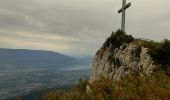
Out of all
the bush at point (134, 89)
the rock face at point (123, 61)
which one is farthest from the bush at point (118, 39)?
Result: the bush at point (134, 89)

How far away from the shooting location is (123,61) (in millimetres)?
45500

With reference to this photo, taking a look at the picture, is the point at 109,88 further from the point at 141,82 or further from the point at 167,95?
the point at 167,95

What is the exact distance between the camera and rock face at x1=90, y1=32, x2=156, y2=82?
128 feet

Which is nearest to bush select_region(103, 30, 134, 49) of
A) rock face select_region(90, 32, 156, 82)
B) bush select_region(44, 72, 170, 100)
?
rock face select_region(90, 32, 156, 82)

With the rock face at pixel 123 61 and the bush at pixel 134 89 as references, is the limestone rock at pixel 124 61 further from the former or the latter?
the bush at pixel 134 89

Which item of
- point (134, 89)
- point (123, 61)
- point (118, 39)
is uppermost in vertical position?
point (118, 39)

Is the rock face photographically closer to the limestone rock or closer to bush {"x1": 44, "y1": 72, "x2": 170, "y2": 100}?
the limestone rock

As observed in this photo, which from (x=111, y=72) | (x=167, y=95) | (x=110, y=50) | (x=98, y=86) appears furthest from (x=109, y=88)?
(x=110, y=50)

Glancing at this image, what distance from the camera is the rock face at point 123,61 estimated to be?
3900 cm

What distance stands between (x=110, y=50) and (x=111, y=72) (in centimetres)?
495

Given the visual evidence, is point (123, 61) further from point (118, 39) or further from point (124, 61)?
point (118, 39)

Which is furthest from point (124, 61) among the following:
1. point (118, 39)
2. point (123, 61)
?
point (118, 39)

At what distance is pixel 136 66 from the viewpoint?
41406 mm

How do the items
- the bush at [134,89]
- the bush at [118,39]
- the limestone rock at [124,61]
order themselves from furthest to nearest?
the bush at [118,39] < the limestone rock at [124,61] < the bush at [134,89]
